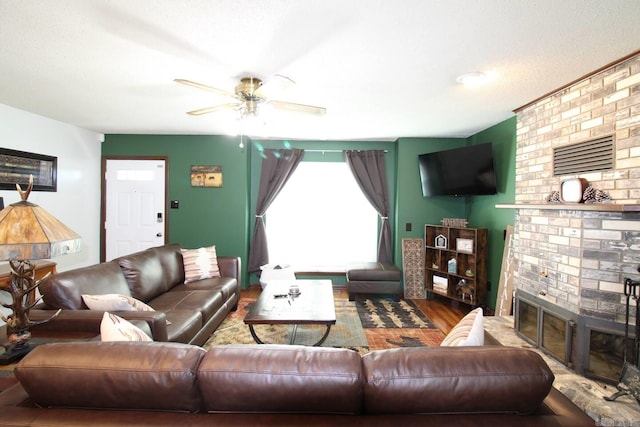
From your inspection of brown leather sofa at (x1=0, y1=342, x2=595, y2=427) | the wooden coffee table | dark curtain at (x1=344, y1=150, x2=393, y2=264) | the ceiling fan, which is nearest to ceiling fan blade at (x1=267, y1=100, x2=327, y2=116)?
the ceiling fan

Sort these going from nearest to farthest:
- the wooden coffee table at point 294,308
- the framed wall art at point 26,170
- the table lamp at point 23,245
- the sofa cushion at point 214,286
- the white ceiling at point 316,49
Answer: the table lamp at point 23,245 < the white ceiling at point 316,49 < the wooden coffee table at point 294,308 < the sofa cushion at point 214,286 < the framed wall art at point 26,170

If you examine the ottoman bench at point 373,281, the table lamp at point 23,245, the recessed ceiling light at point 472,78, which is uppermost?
the recessed ceiling light at point 472,78

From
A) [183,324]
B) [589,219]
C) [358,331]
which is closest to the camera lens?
[589,219]

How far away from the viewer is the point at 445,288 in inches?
167

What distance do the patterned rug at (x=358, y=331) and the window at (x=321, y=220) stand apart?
1207 millimetres

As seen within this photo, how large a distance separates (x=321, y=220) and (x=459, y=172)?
216 centimetres

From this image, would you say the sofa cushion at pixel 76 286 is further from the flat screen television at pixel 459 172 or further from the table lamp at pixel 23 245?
the flat screen television at pixel 459 172

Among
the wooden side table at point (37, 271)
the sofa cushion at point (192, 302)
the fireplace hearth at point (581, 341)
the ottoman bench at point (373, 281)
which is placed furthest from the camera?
the ottoman bench at point (373, 281)

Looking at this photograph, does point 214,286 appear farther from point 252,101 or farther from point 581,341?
point 581,341

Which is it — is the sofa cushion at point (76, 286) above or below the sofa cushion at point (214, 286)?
above

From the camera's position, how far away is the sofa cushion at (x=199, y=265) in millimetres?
3634

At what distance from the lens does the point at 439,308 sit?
4148mm

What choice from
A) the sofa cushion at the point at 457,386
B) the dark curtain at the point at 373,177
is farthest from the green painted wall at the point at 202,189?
the sofa cushion at the point at 457,386

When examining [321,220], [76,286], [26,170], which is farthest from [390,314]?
[26,170]
